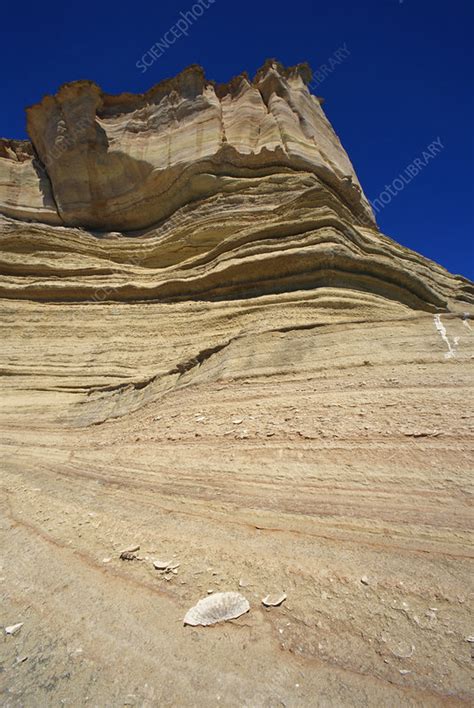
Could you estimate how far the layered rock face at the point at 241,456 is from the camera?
1576 millimetres

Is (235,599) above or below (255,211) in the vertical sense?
below

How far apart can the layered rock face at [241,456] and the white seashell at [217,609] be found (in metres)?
0.07

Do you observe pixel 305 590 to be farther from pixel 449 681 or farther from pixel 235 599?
pixel 449 681

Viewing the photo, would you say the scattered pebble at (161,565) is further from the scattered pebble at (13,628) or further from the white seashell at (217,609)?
the scattered pebble at (13,628)

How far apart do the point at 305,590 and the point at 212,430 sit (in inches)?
94.3

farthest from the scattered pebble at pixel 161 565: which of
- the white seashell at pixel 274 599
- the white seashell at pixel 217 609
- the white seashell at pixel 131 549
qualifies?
the white seashell at pixel 274 599

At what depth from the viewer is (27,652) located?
165 centimetres

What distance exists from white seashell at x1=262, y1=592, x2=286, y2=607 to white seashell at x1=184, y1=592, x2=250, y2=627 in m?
0.10

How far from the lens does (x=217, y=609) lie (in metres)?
1.84

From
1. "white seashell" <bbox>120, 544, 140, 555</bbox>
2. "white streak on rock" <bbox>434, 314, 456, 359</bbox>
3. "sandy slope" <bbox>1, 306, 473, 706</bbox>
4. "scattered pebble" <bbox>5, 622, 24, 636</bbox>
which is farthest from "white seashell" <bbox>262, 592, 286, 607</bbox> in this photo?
"white streak on rock" <bbox>434, 314, 456, 359</bbox>

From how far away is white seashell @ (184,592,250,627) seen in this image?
1.78 meters

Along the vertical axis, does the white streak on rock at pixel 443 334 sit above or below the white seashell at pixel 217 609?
above

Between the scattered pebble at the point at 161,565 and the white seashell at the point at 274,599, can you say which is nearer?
the white seashell at the point at 274,599

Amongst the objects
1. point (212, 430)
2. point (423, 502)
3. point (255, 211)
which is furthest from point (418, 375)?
point (255, 211)
